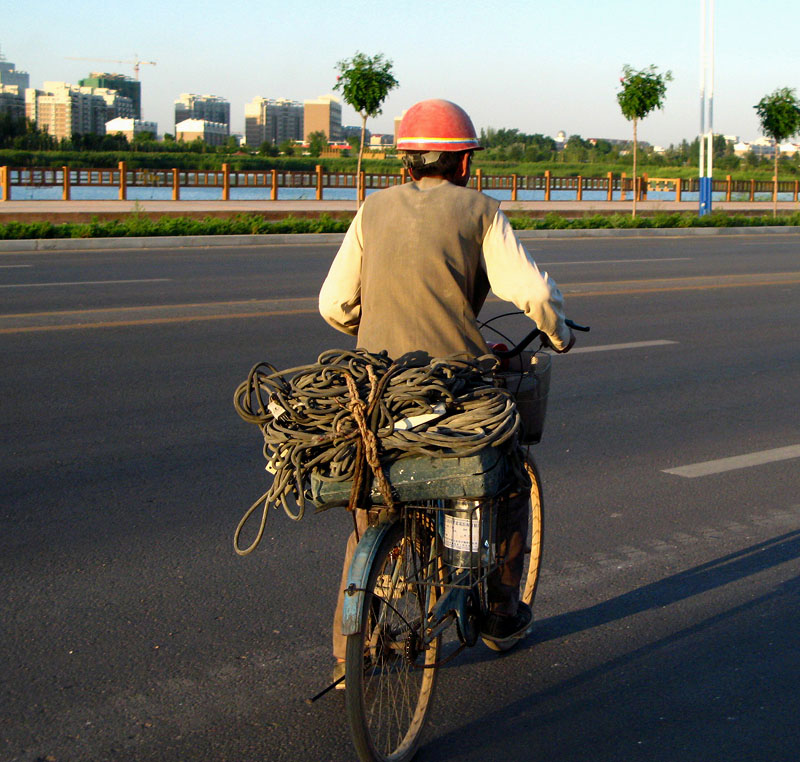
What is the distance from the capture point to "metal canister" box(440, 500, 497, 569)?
300 cm

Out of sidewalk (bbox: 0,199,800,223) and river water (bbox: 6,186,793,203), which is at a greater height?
river water (bbox: 6,186,793,203)

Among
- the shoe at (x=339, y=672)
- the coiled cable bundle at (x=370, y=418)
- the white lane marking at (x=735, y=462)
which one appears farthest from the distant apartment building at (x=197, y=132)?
the coiled cable bundle at (x=370, y=418)

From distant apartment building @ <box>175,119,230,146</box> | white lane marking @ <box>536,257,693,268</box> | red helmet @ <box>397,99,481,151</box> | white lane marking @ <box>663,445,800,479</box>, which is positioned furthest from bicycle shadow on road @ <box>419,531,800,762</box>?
distant apartment building @ <box>175,119,230,146</box>

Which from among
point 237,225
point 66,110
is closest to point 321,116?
point 66,110

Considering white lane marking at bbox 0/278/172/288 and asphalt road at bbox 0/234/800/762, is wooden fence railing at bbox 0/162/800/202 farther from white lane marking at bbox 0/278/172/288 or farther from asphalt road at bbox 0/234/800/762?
asphalt road at bbox 0/234/800/762

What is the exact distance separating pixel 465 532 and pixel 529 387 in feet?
1.99

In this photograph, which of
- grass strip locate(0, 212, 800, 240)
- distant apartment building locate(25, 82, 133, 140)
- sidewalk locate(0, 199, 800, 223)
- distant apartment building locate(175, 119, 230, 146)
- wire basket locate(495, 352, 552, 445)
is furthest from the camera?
distant apartment building locate(25, 82, 133, 140)

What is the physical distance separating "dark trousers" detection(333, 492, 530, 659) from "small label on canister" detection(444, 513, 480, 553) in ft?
0.97

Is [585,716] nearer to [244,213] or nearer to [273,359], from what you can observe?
[273,359]

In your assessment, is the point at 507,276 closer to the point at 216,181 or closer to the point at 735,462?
the point at 735,462

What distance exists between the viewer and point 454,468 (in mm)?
2832

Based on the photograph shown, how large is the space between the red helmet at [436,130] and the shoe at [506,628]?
1496 millimetres

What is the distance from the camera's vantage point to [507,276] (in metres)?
3.15

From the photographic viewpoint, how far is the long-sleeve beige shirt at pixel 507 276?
3141 mm
